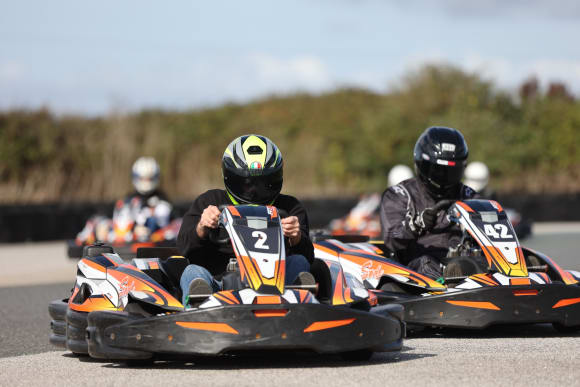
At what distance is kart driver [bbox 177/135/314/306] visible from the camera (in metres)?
5.94

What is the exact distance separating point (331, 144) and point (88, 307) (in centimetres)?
4488

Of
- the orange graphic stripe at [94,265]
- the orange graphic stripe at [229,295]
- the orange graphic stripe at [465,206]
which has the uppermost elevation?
the orange graphic stripe at [465,206]

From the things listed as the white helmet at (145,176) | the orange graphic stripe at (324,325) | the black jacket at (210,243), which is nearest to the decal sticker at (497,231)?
the black jacket at (210,243)

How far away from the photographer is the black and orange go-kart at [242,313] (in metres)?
5.12

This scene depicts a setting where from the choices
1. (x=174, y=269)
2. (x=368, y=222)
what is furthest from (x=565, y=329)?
(x=368, y=222)

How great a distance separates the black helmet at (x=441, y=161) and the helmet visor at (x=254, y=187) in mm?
2246

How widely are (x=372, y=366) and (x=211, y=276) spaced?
3.51 ft

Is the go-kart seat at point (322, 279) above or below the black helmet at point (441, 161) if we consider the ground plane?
below

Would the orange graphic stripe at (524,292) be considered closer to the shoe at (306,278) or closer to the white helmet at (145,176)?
the shoe at (306,278)

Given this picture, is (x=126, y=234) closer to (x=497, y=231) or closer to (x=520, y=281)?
Result: (x=497, y=231)

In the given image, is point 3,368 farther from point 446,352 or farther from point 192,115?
point 192,115

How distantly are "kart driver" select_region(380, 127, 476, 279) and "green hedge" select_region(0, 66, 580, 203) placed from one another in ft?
56.7

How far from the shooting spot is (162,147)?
3127cm

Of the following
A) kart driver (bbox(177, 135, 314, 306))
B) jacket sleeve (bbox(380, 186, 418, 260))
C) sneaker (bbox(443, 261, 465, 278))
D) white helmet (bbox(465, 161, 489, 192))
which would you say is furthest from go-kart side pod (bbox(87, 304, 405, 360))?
white helmet (bbox(465, 161, 489, 192))
